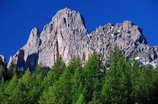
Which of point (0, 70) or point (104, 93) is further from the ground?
point (0, 70)

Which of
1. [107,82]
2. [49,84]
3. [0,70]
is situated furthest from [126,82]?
[0,70]

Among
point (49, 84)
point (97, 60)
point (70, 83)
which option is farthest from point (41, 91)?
point (97, 60)

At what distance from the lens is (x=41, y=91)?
2429 inches

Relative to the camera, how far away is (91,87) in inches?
2260

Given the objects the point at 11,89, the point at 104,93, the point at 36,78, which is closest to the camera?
the point at 104,93

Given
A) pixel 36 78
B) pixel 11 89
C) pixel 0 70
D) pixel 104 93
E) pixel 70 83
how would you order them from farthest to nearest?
pixel 0 70
pixel 36 78
pixel 11 89
pixel 70 83
pixel 104 93

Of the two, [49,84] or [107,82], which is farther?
[49,84]

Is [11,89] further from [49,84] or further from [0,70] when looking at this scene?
[0,70]

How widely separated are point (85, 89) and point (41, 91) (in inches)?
365

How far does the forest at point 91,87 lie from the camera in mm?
54094

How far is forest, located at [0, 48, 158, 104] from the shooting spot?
2130 inches

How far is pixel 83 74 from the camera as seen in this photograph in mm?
60000

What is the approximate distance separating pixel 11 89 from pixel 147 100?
1971 cm

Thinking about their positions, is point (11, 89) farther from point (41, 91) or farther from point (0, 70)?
point (0, 70)
